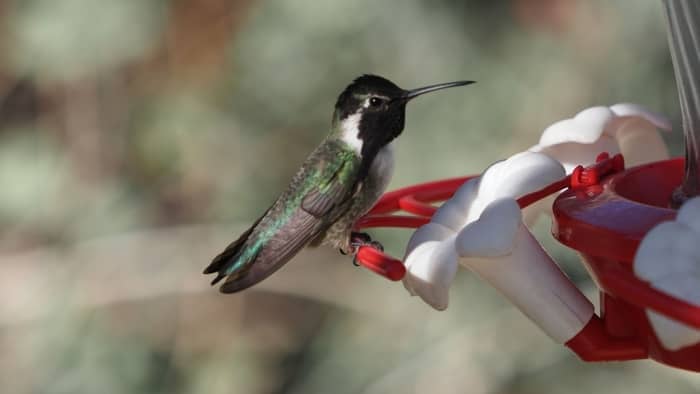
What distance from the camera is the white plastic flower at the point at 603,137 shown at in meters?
2.31

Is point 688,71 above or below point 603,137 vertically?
above

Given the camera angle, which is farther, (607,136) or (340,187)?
(340,187)

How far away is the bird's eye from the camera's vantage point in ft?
9.78

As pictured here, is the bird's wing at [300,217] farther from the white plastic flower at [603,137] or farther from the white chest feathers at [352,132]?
the white plastic flower at [603,137]

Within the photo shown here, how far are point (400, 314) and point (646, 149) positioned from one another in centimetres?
233

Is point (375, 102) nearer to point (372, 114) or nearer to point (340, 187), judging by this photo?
point (372, 114)

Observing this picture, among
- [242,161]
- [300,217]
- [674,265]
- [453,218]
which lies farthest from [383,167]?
[242,161]

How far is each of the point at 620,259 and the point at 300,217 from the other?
1340 mm

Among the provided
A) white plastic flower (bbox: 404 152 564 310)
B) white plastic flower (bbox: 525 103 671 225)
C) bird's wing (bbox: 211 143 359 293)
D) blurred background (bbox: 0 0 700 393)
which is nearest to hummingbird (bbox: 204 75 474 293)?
bird's wing (bbox: 211 143 359 293)

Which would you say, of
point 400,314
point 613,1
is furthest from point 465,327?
point 613,1

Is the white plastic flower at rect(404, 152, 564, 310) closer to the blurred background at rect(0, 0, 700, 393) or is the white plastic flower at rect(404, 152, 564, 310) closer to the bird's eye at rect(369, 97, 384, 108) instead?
the bird's eye at rect(369, 97, 384, 108)

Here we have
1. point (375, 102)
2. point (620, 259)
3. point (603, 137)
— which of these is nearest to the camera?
point (620, 259)

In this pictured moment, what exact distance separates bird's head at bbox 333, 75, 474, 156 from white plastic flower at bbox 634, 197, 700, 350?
1.38 m

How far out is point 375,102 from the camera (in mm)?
2992
